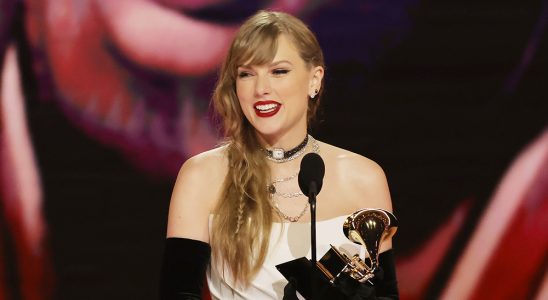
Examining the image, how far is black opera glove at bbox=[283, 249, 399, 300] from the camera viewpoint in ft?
5.54

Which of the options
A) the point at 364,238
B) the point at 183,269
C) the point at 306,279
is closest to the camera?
the point at 364,238

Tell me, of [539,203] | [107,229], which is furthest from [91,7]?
[539,203]

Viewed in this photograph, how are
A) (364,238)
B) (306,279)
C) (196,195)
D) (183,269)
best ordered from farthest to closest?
(196,195) < (183,269) < (306,279) < (364,238)

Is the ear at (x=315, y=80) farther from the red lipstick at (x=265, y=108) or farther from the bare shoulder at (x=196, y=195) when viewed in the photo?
the bare shoulder at (x=196, y=195)

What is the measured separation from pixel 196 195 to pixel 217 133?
604 millimetres

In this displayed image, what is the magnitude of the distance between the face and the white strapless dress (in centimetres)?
27

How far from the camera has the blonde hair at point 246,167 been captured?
2.10 metres

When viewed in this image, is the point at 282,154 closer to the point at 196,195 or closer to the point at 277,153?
the point at 277,153

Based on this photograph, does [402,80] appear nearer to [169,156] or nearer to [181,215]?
[169,156]

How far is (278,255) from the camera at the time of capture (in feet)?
7.08

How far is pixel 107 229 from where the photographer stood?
9.05ft

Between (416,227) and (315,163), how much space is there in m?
1.33

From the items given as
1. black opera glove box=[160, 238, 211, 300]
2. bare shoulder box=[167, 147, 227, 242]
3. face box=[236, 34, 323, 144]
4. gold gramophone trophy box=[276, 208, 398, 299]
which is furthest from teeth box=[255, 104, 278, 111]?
gold gramophone trophy box=[276, 208, 398, 299]

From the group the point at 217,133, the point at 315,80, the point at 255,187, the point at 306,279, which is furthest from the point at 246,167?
the point at 217,133
